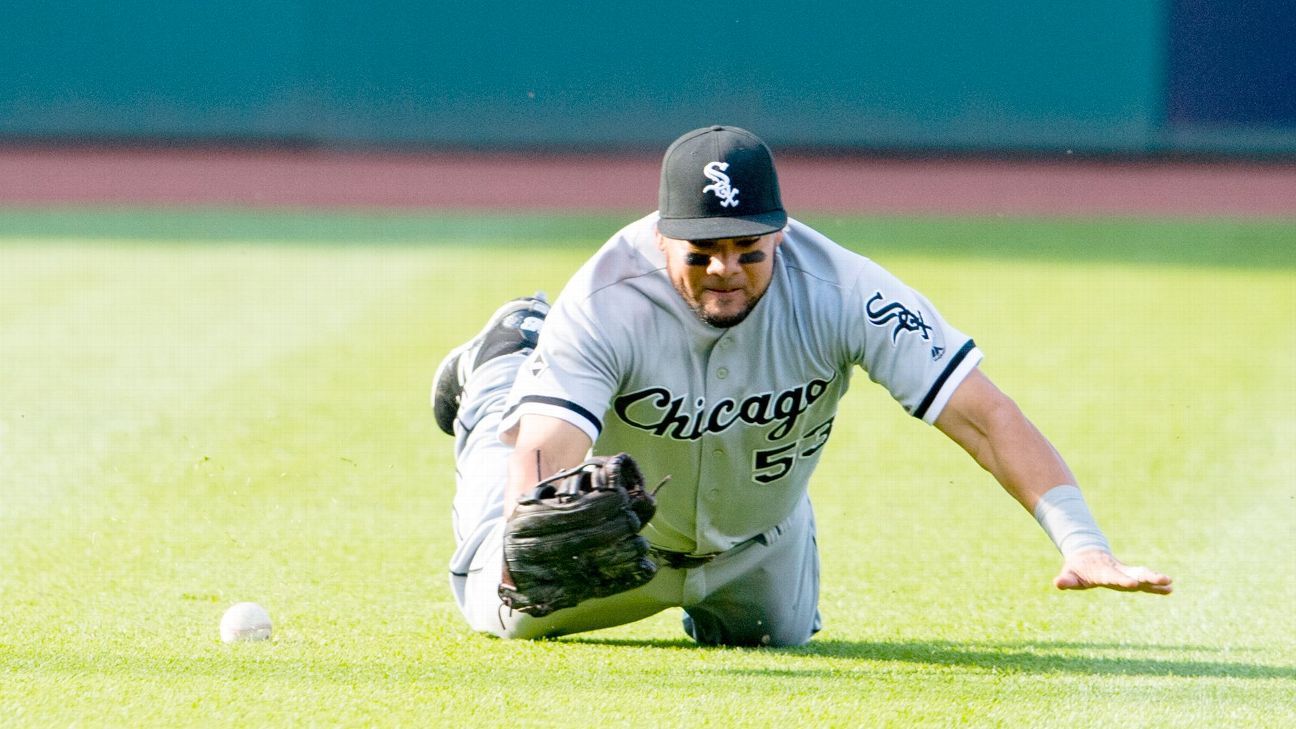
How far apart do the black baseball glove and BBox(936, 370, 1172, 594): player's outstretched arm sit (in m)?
0.81

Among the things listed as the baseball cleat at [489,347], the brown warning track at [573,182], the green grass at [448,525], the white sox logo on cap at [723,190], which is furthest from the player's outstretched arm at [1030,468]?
the brown warning track at [573,182]

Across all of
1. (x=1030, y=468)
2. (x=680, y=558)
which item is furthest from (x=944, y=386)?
(x=680, y=558)

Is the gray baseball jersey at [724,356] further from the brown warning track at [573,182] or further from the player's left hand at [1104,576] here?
the brown warning track at [573,182]

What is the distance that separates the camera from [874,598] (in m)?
4.82

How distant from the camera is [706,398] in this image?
3.86 m

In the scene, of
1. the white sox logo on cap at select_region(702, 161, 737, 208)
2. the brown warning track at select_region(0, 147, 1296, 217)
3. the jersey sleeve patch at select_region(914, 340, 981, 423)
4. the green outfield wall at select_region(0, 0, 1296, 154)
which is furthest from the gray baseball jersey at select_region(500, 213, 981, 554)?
the green outfield wall at select_region(0, 0, 1296, 154)

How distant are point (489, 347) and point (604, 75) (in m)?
11.3

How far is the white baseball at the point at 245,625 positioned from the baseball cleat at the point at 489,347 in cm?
120

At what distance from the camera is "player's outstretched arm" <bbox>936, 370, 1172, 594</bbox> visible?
11.0 feet

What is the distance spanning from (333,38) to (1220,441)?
36.6ft

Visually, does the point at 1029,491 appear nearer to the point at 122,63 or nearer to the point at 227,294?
the point at 227,294

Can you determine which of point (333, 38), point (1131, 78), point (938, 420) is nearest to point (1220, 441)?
point (938, 420)

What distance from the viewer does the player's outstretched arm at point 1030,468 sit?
133 inches

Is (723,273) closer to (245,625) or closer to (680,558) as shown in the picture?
(680,558)
